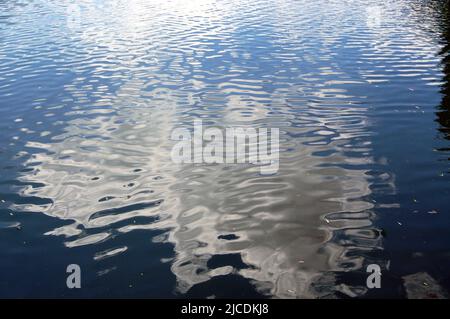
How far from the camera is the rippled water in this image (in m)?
9.22

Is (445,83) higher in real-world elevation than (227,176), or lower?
higher

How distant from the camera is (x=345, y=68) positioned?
977 inches

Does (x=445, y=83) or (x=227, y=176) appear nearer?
(x=227, y=176)

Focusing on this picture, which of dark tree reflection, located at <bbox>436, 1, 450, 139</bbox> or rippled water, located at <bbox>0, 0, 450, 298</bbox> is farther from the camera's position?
dark tree reflection, located at <bbox>436, 1, 450, 139</bbox>

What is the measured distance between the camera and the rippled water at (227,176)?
9.22 metres

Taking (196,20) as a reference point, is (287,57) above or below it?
below

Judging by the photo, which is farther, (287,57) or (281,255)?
(287,57)

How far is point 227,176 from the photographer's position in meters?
13.2

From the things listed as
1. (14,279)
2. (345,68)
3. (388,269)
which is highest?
(345,68)

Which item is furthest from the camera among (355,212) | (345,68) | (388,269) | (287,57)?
(287,57)

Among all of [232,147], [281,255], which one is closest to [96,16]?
[232,147]

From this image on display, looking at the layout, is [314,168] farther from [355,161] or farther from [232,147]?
[232,147]

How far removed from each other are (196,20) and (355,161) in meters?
34.8

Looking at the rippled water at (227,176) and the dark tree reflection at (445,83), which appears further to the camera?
the dark tree reflection at (445,83)
